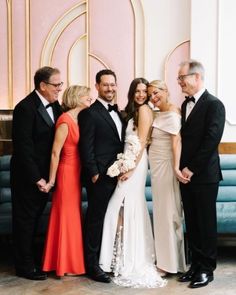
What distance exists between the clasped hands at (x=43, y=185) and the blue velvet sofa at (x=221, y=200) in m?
0.55

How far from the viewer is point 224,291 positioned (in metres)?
3.52

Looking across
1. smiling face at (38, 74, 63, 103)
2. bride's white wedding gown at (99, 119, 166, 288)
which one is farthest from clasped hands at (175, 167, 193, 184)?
smiling face at (38, 74, 63, 103)

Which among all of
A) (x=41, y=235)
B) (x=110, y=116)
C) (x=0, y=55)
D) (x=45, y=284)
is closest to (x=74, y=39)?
Answer: (x=0, y=55)

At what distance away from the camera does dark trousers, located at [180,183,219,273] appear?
3.60m

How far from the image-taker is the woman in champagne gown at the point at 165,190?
3.75 meters

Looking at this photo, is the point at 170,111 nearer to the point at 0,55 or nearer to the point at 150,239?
the point at 150,239

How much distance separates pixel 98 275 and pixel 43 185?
2.67 feet

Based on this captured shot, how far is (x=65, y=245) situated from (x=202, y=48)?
2.53m

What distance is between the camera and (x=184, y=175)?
11.8 ft

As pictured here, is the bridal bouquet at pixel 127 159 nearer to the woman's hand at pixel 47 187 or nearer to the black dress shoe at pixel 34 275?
the woman's hand at pixel 47 187

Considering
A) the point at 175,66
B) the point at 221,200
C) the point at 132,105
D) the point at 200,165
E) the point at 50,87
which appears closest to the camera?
the point at 200,165

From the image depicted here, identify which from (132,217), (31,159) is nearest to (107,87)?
(31,159)

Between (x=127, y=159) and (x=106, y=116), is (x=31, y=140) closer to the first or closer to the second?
(x=106, y=116)

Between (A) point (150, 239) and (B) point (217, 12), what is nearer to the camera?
(A) point (150, 239)
